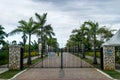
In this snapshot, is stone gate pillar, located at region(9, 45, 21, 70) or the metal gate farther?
the metal gate

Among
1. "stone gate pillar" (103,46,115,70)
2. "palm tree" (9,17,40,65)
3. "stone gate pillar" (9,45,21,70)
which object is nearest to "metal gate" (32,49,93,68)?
"palm tree" (9,17,40,65)

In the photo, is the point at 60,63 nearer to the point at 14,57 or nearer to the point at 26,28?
the point at 26,28

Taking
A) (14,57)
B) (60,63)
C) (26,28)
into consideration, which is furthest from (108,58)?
(26,28)

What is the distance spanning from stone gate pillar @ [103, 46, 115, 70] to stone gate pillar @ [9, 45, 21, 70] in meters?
7.67

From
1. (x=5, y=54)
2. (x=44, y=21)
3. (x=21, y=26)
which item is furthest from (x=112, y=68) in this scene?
(x=44, y=21)

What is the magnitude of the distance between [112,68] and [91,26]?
10.5 m

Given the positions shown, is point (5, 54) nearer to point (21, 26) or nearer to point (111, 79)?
point (21, 26)

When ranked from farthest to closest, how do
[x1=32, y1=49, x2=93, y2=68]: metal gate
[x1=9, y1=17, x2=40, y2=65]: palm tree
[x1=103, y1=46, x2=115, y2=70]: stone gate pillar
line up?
[x1=9, y1=17, x2=40, y2=65]: palm tree → [x1=32, y1=49, x2=93, y2=68]: metal gate → [x1=103, y1=46, x2=115, y2=70]: stone gate pillar

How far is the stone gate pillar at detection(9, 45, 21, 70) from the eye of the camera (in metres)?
29.1

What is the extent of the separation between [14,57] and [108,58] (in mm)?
8410

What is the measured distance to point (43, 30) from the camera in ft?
197

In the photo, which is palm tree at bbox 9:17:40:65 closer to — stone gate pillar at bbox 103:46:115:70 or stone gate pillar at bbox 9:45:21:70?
stone gate pillar at bbox 9:45:21:70

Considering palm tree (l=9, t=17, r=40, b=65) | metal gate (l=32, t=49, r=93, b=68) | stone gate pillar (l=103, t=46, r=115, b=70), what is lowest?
metal gate (l=32, t=49, r=93, b=68)

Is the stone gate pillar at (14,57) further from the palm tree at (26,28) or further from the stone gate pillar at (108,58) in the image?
the palm tree at (26,28)
